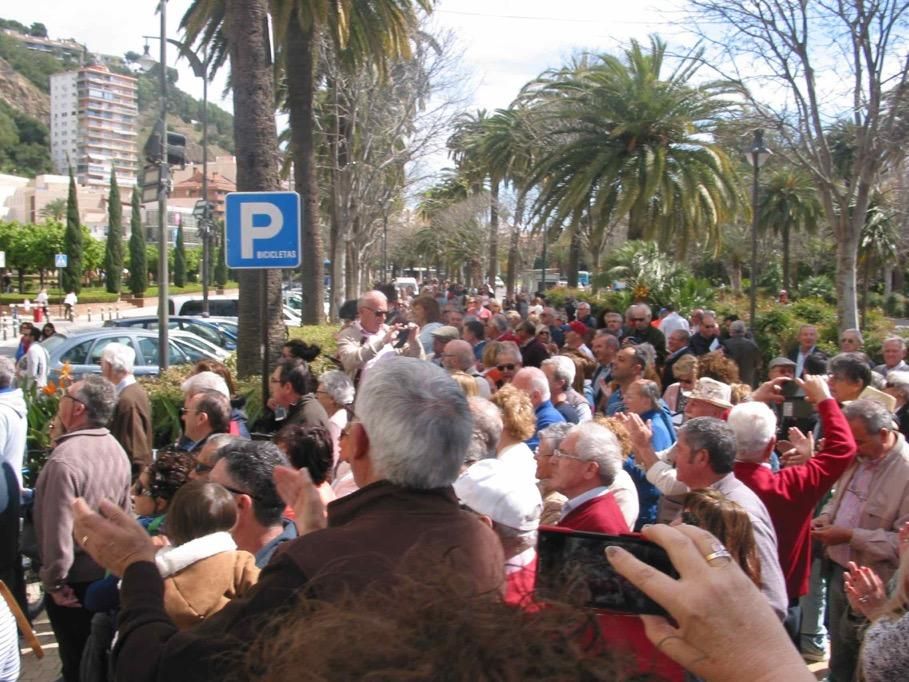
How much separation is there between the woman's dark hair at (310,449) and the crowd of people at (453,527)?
13 mm

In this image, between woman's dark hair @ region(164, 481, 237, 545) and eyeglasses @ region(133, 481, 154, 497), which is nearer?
woman's dark hair @ region(164, 481, 237, 545)

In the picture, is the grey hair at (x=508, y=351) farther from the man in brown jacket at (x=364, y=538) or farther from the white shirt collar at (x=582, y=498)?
the man in brown jacket at (x=364, y=538)

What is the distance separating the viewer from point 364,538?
203 centimetres

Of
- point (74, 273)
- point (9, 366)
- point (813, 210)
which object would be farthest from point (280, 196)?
point (74, 273)

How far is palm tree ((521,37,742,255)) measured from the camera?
78.1 feet

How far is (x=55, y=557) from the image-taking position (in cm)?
446

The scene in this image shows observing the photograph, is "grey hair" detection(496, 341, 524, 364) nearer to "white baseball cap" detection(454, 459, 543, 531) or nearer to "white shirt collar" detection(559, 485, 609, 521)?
"white shirt collar" detection(559, 485, 609, 521)

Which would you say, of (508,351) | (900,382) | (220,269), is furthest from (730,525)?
(220,269)

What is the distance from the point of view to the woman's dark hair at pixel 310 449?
164 inches

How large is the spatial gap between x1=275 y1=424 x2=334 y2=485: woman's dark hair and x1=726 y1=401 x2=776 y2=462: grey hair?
1.96m

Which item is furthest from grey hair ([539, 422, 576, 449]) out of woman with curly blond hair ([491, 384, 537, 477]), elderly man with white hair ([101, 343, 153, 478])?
elderly man with white hair ([101, 343, 153, 478])

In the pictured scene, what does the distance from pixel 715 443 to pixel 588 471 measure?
0.56 metres

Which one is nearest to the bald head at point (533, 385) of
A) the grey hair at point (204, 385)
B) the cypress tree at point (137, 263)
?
the grey hair at point (204, 385)

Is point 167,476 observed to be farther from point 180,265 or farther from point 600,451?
point 180,265
